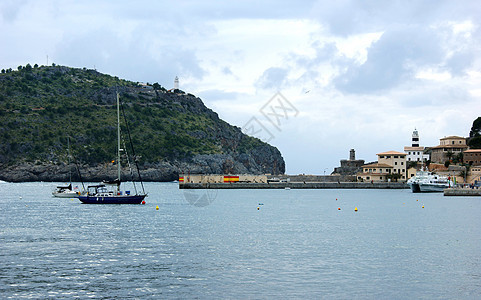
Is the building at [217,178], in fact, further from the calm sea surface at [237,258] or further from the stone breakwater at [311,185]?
the calm sea surface at [237,258]

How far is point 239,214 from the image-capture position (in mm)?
70688

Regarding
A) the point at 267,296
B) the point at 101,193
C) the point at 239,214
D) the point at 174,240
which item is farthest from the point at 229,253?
the point at 101,193

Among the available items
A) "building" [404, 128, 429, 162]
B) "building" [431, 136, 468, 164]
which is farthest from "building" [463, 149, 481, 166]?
"building" [404, 128, 429, 162]

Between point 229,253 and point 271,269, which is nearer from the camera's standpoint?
point 271,269

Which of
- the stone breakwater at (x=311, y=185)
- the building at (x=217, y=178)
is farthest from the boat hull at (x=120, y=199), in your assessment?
the building at (x=217, y=178)

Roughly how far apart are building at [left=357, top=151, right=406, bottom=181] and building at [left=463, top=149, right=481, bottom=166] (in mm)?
18329

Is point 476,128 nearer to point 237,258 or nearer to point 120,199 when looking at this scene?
point 120,199

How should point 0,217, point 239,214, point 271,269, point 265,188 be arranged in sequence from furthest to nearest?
1. point 265,188
2. point 239,214
3. point 0,217
4. point 271,269

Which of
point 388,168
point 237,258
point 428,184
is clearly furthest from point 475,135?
point 237,258

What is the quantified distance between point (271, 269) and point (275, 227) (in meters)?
23.1

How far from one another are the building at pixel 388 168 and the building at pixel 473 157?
18329 mm

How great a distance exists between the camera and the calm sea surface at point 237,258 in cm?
2641

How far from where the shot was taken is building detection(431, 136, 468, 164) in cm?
17725

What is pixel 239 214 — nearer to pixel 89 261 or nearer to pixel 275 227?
pixel 275 227
